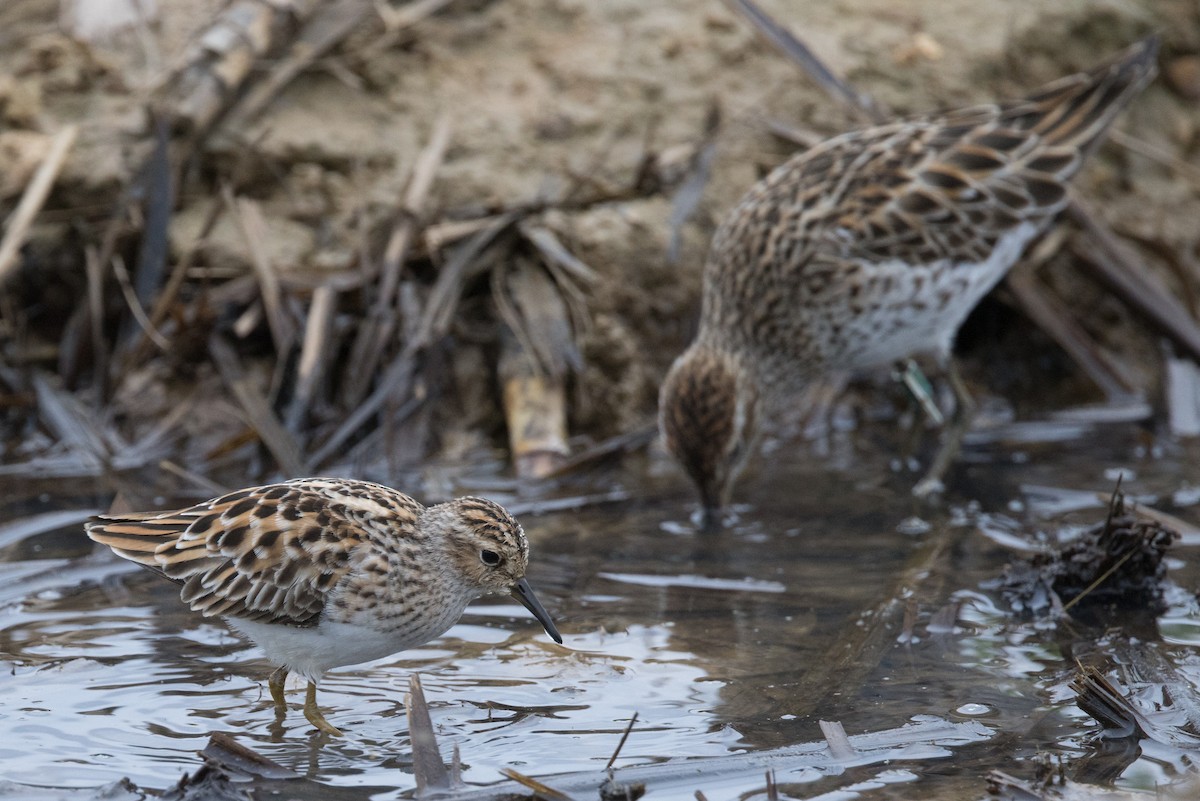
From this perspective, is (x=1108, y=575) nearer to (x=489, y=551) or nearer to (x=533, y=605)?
(x=533, y=605)

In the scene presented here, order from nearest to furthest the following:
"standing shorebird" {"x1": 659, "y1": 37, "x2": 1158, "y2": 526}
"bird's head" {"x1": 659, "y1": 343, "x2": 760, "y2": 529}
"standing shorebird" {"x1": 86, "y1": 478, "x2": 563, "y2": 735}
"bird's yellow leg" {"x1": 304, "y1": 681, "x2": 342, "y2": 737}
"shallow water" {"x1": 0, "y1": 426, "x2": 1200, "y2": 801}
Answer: "shallow water" {"x1": 0, "y1": 426, "x2": 1200, "y2": 801} → "bird's yellow leg" {"x1": 304, "y1": 681, "x2": 342, "y2": 737} → "standing shorebird" {"x1": 86, "y1": 478, "x2": 563, "y2": 735} → "bird's head" {"x1": 659, "y1": 343, "x2": 760, "y2": 529} → "standing shorebird" {"x1": 659, "y1": 37, "x2": 1158, "y2": 526}

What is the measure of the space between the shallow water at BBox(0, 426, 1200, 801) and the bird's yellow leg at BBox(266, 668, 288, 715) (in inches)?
2.0

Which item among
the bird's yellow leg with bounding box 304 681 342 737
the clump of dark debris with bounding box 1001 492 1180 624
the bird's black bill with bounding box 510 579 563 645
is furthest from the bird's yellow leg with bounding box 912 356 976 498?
the bird's yellow leg with bounding box 304 681 342 737

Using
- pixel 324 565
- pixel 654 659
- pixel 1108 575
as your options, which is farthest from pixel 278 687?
pixel 1108 575

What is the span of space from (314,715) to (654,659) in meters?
1.47

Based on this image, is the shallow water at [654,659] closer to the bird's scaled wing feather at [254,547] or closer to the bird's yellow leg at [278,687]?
the bird's yellow leg at [278,687]

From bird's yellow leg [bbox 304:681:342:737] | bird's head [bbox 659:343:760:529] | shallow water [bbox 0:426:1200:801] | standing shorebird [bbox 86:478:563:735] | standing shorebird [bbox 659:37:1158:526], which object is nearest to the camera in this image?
shallow water [bbox 0:426:1200:801]

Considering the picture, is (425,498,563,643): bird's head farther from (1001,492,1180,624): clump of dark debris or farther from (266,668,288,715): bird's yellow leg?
(1001,492,1180,624): clump of dark debris

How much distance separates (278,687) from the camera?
5.81 metres

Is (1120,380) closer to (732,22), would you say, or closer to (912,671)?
(732,22)

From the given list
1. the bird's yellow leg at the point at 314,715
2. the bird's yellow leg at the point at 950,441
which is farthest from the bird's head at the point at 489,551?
the bird's yellow leg at the point at 950,441

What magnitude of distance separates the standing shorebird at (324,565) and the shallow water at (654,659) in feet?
1.07

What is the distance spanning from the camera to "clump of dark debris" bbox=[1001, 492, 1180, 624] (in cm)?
654

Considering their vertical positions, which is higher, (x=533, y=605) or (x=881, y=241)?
(x=881, y=241)
